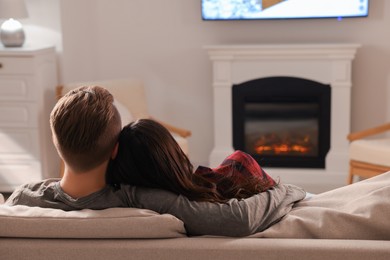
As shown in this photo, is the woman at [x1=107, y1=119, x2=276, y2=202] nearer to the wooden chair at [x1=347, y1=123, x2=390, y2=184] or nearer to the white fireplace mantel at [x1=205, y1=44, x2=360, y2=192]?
the wooden chair at [x1=347, y1=123, x2=390, y2=184]

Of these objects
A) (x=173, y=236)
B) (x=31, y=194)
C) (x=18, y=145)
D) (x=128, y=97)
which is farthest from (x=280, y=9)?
(x=173, y=236)

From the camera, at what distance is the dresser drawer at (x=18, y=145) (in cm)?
506

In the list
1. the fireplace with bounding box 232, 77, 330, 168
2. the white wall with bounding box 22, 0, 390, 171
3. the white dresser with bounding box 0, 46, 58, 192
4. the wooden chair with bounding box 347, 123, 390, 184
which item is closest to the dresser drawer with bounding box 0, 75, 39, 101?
the white dresser with bounding box 0, 46, 58, 192

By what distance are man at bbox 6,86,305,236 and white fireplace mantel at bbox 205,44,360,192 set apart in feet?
11.2

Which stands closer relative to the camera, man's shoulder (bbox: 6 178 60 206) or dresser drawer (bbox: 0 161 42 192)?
man's shoulder (bbox: 6 178 60 206)

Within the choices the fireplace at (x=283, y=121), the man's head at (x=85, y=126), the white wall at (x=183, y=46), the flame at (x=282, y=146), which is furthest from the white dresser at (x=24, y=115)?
the man's head at (x=85, y=126)

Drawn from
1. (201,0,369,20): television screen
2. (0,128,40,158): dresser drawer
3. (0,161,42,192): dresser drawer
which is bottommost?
(0,161,42,192): dresser drawer

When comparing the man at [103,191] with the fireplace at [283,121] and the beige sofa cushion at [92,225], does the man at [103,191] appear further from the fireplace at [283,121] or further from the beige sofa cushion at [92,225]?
the fireplace at [283,121]

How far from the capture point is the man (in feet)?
5.83

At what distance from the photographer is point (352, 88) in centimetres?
543

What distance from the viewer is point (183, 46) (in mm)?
5688

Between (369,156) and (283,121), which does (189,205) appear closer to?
(369,156)

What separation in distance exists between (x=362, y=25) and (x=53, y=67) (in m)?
2.35

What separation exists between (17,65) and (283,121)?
205 cm
